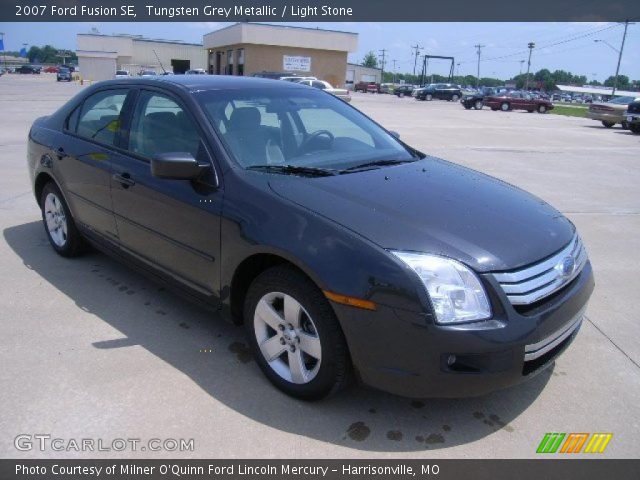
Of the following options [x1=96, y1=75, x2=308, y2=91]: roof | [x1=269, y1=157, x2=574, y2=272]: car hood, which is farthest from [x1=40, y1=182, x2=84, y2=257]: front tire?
[x1=269, y1=157, x2=574, y2=272]: car hood

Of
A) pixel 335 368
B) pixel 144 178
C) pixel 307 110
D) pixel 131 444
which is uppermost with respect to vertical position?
pixel 307 110

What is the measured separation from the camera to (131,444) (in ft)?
8.04

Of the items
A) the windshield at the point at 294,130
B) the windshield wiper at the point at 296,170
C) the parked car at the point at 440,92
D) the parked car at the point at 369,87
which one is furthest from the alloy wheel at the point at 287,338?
the parked car at the point at 369,87

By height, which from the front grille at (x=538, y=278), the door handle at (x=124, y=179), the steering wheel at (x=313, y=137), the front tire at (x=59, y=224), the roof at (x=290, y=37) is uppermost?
the roof at (x=290, y=37)

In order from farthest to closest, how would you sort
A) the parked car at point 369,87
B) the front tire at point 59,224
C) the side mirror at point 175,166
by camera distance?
the parked car at point 369,87 → the front tire at point 59,224 → the side mirror at point 175,166

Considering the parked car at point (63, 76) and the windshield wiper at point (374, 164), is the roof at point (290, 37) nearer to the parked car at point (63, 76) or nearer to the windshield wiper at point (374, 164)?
the parked car at point (63, 76)

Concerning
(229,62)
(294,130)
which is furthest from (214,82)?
(229,62)

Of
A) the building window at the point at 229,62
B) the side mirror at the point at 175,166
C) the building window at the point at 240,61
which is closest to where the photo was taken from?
the side mirror at the point at 175,166

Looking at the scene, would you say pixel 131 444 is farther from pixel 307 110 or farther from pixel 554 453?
pixel 307 110

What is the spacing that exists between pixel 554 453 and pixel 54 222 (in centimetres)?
437

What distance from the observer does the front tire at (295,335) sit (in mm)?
2520

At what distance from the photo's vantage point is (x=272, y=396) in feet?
9.30

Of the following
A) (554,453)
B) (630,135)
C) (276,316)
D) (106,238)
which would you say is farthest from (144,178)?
(630,135)

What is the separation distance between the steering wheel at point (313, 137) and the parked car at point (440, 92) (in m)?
49.4
